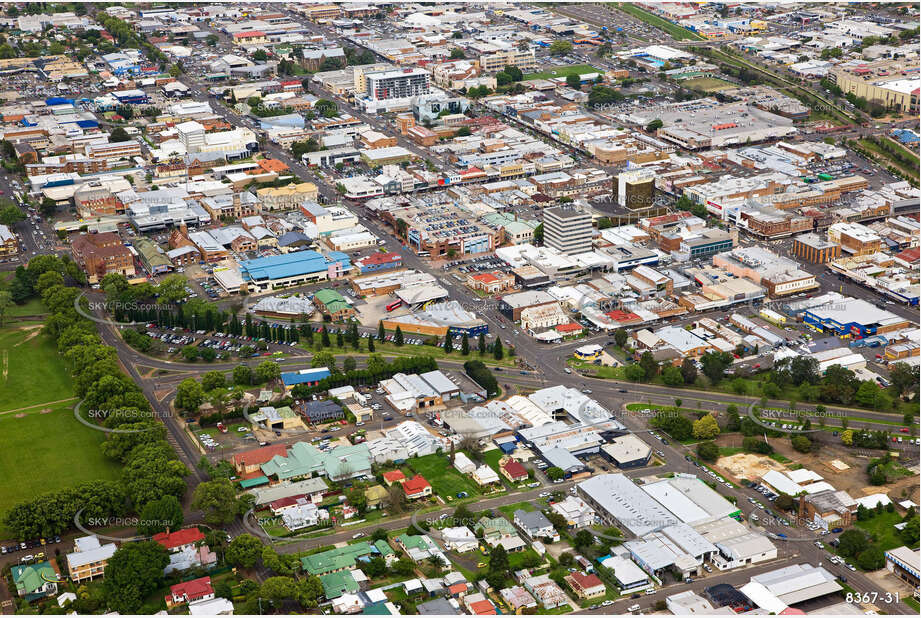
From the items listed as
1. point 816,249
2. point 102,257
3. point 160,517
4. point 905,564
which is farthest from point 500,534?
point 816,249

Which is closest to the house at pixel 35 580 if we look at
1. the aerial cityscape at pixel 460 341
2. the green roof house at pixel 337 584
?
the aerial cityscape at pixel 460 341

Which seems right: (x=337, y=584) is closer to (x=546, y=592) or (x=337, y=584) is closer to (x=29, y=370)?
(x=546, y=592)

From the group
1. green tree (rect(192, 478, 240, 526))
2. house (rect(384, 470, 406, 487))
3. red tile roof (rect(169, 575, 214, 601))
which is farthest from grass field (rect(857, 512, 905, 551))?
red tile roof (rect(169, 575, 214, 601))

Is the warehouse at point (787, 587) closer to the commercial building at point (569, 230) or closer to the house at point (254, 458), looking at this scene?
the house at point (254, 458)

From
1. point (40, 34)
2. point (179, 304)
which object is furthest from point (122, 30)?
point (179, 304)

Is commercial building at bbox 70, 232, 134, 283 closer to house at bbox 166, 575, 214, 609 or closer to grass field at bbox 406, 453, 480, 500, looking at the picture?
grass field at bbox 406, 453, 480, 500

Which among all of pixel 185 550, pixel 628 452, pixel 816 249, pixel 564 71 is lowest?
pixel 628 452
